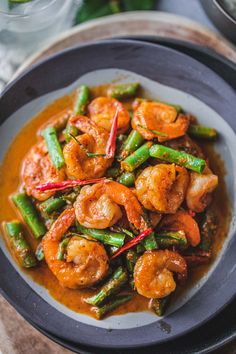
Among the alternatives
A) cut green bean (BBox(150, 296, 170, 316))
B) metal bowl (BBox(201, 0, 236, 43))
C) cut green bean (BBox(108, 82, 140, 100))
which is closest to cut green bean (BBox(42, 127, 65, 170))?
cut green bean (BBox(108, 82, 140, 100))

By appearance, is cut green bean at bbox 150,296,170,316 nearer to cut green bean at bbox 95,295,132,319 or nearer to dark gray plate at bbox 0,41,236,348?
dark gray plate at bbox 0,41,236,348

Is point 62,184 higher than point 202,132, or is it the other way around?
point 202,132

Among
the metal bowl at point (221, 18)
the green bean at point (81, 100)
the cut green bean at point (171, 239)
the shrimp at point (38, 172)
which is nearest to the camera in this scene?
the cut green bean at point (171, 239)

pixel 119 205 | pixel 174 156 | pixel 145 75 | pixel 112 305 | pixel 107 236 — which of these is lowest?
pixel 112 305

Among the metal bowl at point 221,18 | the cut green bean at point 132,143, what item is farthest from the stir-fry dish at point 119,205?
the metal bowl at point 221,18

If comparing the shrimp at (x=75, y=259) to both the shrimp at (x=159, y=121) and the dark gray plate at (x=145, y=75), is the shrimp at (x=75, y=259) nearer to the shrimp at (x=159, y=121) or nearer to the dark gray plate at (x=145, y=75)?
the dark gray plate at (x=145, y=75)

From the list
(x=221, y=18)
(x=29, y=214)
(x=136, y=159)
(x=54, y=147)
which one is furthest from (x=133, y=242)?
(x=221, y=18)

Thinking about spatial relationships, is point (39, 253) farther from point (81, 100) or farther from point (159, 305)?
point (81, 100)
